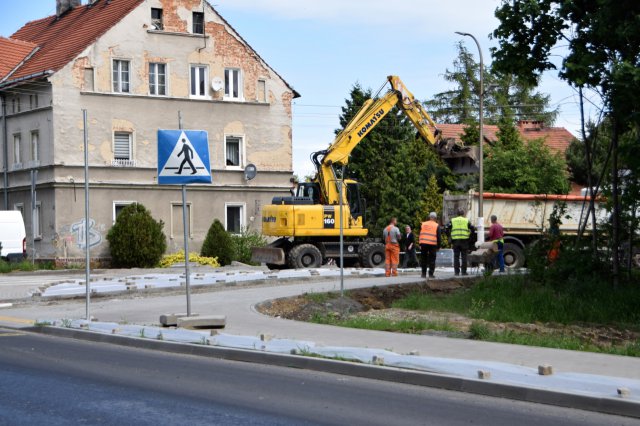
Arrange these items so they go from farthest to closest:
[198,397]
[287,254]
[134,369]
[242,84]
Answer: [242,84] → [287,254] → [134,369] → [198,397]

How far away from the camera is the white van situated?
36.1 metres

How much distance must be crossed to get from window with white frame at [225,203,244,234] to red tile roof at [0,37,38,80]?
1172 cm

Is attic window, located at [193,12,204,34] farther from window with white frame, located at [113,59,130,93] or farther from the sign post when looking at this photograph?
the sign post

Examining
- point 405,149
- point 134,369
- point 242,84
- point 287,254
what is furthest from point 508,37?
point 405,149

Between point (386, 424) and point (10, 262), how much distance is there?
98.1 feet

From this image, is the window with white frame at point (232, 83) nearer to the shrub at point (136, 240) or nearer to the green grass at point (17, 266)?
the shrub at point (136, 240)

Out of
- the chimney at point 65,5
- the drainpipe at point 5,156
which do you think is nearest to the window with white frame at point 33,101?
the drainpipe at point 5,156

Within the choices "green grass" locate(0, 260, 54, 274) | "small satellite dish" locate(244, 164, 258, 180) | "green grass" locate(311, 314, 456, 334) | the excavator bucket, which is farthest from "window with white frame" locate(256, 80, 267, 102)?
"green grass" locate(311, 314, 456, 334)

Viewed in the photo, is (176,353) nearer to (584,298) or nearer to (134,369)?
(134,369)

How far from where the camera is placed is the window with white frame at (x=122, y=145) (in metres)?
43.8

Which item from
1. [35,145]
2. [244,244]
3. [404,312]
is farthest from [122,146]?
[404,312]

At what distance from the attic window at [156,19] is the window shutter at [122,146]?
4.79 metres

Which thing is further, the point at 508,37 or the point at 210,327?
the point at 508,37

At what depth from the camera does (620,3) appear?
59.4 feet
